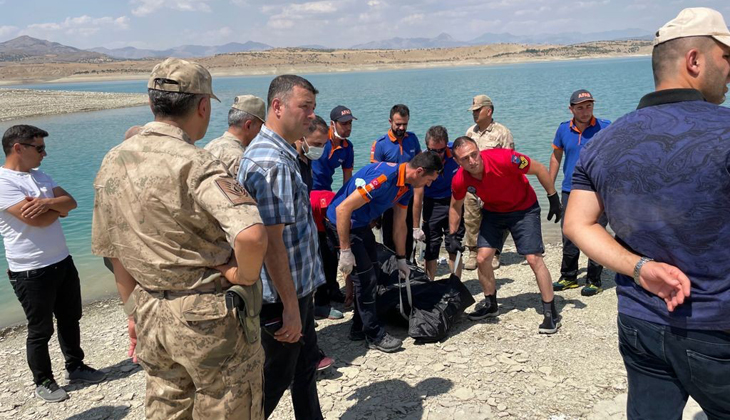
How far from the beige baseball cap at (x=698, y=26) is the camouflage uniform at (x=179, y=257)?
5.70ft

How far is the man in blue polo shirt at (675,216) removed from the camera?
1.76 metres

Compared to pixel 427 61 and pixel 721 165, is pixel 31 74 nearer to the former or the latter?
pixel 427 61

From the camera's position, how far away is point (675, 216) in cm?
179

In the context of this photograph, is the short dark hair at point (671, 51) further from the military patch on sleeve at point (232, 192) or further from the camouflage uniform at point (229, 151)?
the camouflage uniform at point (229, 151)

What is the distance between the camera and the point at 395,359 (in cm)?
456

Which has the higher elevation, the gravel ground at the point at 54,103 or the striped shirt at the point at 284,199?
the gravel ground at the point at 54,103

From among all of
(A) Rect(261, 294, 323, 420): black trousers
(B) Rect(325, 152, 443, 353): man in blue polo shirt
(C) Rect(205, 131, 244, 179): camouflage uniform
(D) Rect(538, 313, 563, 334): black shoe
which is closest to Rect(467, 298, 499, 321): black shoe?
(D) Rect(538, 313, 563, 334): black shoe

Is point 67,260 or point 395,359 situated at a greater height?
point 67,260

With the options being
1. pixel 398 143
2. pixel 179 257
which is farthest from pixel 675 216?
pixel 398 143

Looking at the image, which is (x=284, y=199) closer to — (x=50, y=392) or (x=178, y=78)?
(x=178, y=78)

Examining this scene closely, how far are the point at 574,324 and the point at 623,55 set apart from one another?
151454 mm

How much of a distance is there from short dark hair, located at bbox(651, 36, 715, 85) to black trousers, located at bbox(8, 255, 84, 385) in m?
4.37

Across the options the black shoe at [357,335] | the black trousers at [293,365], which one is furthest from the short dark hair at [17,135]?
the black shoe at [357,335]

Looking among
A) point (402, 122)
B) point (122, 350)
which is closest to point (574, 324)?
point (402, 122)
